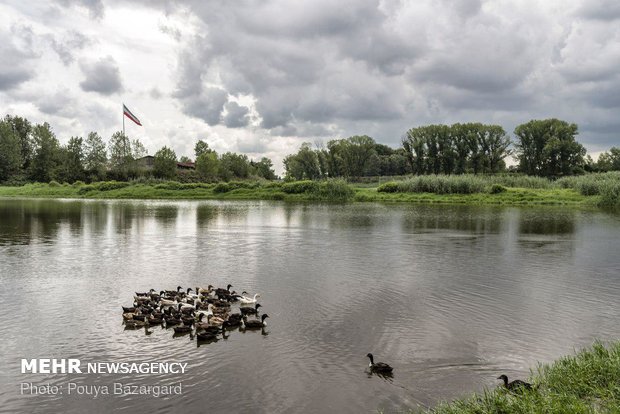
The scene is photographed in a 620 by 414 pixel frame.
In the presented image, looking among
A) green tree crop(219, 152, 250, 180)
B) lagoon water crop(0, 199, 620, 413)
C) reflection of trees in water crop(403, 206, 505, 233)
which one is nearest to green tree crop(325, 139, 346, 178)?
green tree crop(219, 152, 250, 180)

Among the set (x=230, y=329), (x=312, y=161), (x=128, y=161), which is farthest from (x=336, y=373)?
(x=312, y=161)

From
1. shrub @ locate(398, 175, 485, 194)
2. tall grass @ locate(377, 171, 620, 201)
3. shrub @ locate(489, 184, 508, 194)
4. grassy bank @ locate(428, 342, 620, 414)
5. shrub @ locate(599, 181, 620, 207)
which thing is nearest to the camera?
grassy bank @ locate(428, 342, 620, 414)

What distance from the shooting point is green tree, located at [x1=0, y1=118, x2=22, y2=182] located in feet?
473

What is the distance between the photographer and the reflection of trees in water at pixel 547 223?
48594 millimetres

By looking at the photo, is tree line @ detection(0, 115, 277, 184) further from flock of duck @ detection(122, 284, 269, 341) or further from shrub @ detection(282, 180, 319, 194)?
flock of duck @ detection(122, 284, 269, 341)

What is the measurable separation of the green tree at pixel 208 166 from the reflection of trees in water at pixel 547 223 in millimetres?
102181

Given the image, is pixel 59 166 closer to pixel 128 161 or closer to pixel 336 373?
pixel 128 161

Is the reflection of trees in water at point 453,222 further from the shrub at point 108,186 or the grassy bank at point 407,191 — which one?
the shrub at point 108,186

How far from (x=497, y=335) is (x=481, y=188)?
286 feet

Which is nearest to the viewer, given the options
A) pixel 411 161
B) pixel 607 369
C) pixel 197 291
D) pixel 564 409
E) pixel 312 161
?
pixel 564 409

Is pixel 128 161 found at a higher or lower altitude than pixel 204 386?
higher

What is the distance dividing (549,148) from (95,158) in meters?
131

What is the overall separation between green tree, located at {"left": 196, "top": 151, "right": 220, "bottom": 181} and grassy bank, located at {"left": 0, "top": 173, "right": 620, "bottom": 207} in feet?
86.5

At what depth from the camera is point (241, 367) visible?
47.3ft
